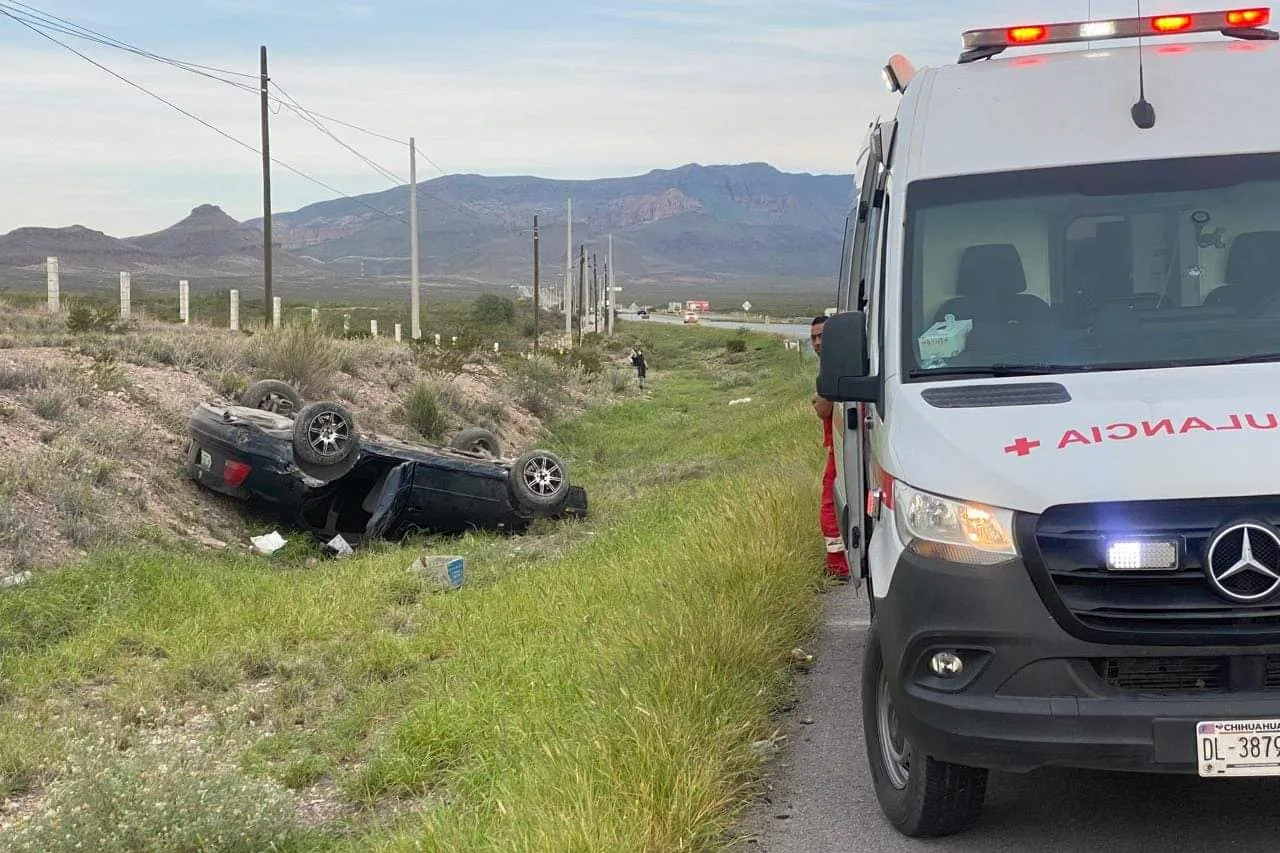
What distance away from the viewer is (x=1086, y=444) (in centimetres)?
392

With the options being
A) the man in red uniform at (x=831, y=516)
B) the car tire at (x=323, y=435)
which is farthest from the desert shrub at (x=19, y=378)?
the man in red uniform at (x=831, y=516)

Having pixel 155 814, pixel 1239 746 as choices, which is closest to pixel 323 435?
pixel 155 814

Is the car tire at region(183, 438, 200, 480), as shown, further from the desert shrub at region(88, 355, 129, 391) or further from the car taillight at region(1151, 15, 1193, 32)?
the car taillight at region(1151, 15, 1193, 32)

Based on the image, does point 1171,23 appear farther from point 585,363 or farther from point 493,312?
point 493,312

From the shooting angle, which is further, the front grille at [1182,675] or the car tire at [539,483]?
the car tire at [539,483]

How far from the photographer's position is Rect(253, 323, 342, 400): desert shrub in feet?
64.3

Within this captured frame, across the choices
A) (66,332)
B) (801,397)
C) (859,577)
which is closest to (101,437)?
(66,332)

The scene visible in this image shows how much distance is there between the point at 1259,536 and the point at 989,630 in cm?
80

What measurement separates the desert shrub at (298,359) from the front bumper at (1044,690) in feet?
54.3

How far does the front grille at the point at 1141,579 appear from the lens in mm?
3730

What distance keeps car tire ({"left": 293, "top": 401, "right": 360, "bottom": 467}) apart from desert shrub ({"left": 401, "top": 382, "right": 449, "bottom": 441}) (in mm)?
8030

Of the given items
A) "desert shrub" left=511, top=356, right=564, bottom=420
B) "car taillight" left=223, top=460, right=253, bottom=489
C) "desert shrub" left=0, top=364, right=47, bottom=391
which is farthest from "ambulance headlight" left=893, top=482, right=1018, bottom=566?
"desert shrub" left=511, top=356, right=564, bottom=420

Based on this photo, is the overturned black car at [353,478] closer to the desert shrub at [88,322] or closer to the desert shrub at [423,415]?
the desert shrub at [423,415]

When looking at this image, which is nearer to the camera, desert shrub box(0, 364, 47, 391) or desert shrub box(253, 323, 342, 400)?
desert shrub box(0, 364, 47, 391)
